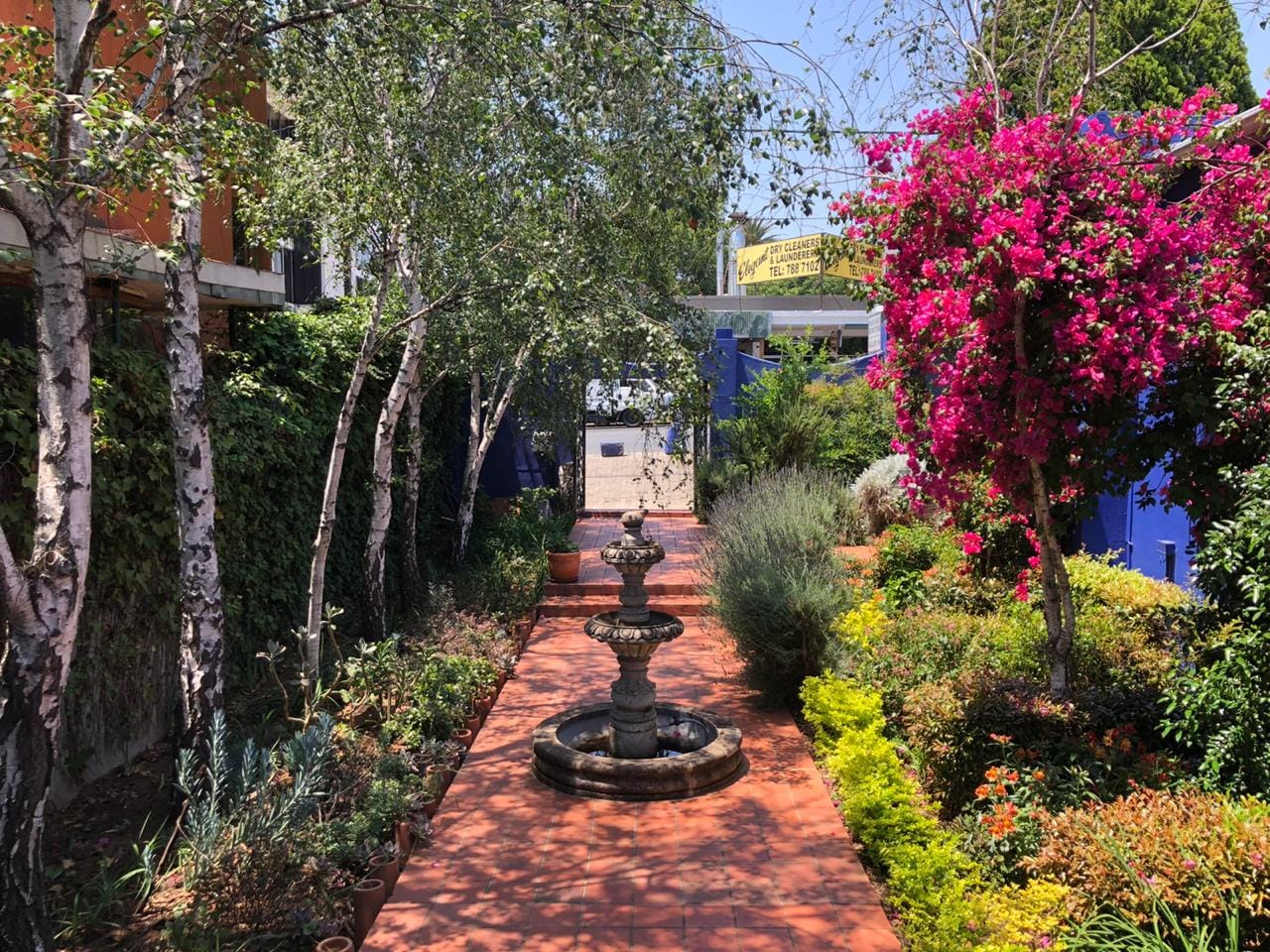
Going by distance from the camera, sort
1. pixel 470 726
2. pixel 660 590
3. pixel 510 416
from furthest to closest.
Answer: pixel 510 416 < pixel 660 590 < pixel 470 726

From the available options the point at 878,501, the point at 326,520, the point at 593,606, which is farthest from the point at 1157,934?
the point at 878,501

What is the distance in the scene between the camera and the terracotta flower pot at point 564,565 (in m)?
10.3

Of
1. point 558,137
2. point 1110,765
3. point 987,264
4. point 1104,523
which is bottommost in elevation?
point 1110,765

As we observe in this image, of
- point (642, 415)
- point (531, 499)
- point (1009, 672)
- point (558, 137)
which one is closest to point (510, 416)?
point (531, 499)

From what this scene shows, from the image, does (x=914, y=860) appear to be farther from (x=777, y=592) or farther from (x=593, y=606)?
(x=593, y=606)

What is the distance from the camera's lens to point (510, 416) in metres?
13.7

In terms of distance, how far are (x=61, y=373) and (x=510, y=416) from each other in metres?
10.5

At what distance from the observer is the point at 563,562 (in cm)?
1026

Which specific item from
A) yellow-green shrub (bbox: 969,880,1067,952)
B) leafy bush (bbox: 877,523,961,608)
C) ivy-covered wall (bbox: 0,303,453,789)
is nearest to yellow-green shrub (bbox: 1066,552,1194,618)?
leafy bush (bbox: 877,523,961,608)

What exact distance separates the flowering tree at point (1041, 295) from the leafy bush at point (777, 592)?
175 cm

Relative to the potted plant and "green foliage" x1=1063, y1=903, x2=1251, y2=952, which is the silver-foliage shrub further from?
the potted plant

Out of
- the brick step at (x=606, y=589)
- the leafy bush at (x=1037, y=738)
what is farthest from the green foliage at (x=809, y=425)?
the leafy bush at (x=1037, y=738)

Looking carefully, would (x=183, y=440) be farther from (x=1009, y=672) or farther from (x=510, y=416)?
(x=510, y=416)

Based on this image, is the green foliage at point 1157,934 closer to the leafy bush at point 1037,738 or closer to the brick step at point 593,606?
the leafy bush at point 1037,738
